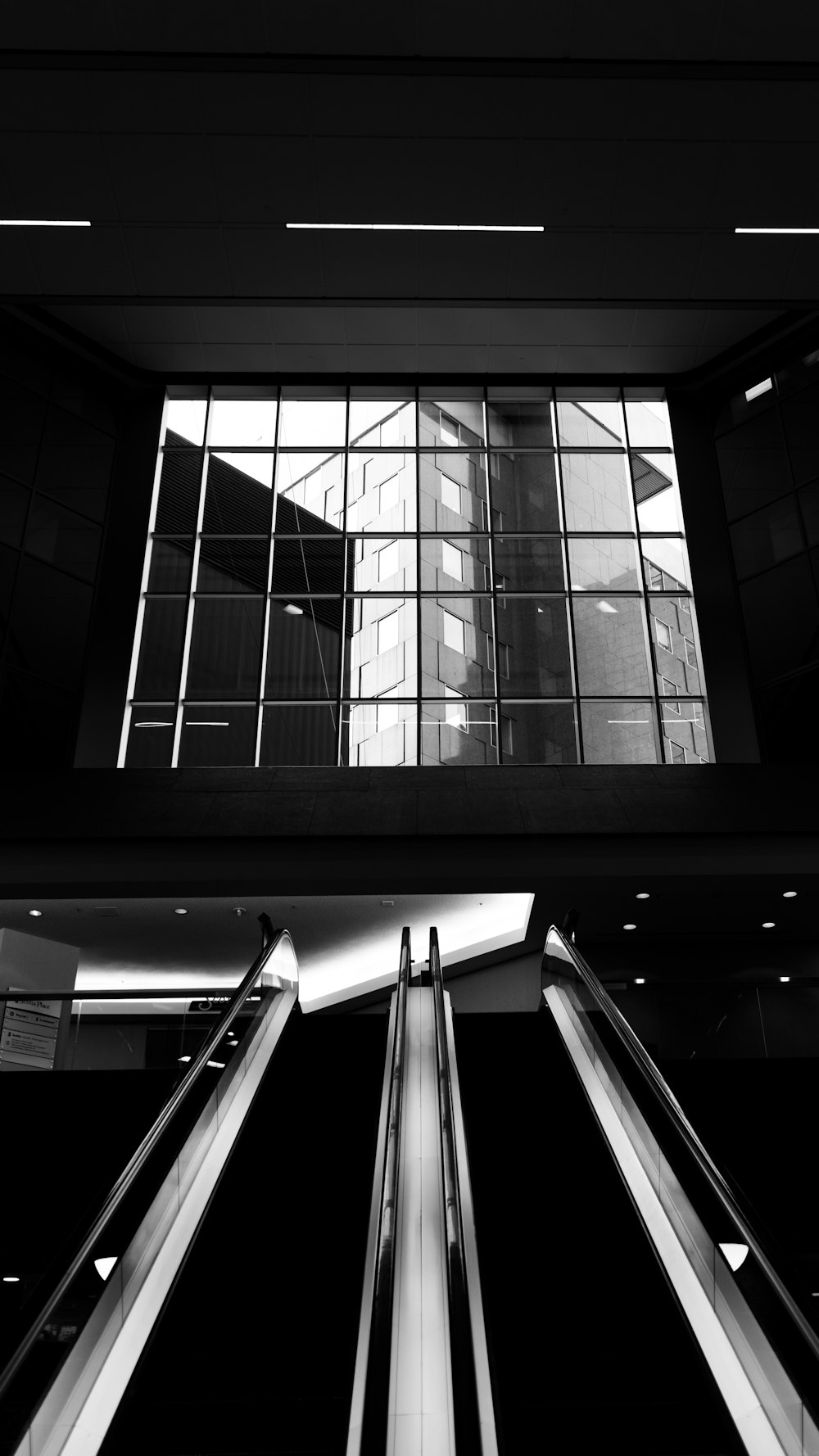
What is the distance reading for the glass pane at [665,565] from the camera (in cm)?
2027

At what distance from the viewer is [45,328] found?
66.7 ft

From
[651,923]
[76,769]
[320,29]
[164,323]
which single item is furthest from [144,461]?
[651,923]

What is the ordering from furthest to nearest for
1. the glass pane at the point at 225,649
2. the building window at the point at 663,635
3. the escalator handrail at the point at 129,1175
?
1. the building window at the point at 663,635
2. the glass pane at the point at 225,649
3. the escalator handrail at the point at 129,1175

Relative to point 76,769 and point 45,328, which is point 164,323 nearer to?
point 45,328

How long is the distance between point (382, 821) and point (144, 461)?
10.0 m

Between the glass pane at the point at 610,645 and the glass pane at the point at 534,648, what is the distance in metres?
0.27

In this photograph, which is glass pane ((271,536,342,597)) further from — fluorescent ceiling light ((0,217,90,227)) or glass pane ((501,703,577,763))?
fluorescent ceiling light ((0,217,90,227))

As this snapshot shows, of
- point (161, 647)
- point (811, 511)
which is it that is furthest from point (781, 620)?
point (161, 647)

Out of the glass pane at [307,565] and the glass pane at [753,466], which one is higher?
the glass pane at [753,466]

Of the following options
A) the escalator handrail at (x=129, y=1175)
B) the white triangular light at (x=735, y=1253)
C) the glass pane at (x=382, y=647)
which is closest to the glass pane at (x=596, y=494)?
the glass pane at (x=382, y=647)

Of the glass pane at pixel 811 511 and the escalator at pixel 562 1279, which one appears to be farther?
the glass pane at pixel 811 511

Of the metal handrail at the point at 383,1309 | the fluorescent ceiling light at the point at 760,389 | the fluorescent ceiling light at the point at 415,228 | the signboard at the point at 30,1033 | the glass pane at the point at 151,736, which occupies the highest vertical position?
the fluorescent ceiling light at the point at 760,389

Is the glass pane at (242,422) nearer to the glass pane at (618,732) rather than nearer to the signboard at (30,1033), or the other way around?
the glass pane at (618,732)

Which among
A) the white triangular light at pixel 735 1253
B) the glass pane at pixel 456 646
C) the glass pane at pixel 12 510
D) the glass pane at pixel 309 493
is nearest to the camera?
the white triangular light at pixel 735 1253
